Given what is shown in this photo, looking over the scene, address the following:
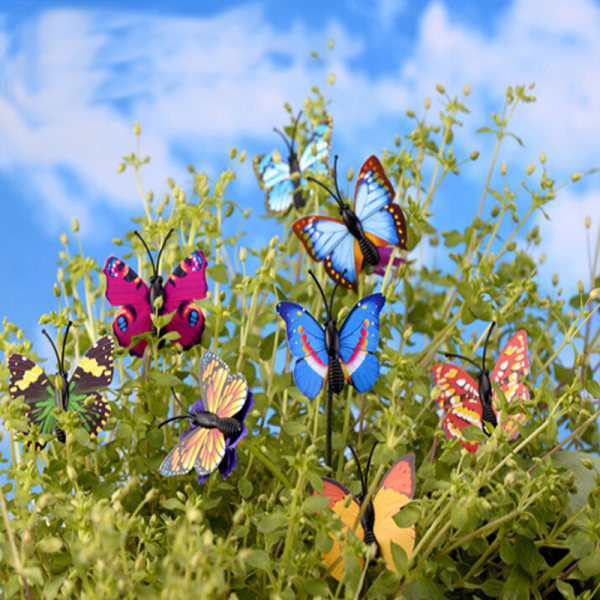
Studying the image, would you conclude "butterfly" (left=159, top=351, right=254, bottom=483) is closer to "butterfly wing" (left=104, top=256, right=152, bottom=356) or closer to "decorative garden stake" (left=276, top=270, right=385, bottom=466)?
"decorative garden stake" (left=276, top=270, right=385, bottom=466)

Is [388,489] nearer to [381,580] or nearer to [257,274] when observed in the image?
[381,580]

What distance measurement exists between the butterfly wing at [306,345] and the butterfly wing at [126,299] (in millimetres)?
292

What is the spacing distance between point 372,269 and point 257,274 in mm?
215

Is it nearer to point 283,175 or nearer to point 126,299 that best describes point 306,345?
point 126,299

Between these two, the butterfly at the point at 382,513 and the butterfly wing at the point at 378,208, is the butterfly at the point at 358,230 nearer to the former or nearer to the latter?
the butterfly wing at the point at 378,208

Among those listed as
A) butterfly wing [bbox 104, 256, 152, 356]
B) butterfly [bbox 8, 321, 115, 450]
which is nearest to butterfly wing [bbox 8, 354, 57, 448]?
butterfly [bbox 8, 321, 115, 450]

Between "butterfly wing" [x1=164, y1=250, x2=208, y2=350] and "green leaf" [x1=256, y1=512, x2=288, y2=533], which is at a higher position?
"butterfly wing" [x1=164, y1=250, x2=208, y2=350]

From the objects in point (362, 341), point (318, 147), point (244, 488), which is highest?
point (318, 147)

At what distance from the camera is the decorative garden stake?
0.99 metres

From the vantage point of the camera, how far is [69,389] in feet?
3.61

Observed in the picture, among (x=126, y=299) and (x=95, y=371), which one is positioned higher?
(x=126, y=299)

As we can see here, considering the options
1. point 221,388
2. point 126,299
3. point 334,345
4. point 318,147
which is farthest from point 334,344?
point 318,147

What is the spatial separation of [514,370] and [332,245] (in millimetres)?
332

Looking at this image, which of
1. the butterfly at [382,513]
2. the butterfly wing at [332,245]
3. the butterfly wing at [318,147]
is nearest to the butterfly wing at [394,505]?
the butterfly at [382,513]
